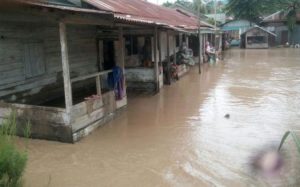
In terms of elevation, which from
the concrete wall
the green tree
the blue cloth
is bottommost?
the concrete wall

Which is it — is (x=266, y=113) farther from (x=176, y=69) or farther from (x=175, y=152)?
(x=176, y=69)

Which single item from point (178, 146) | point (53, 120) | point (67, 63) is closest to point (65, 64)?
point (67, 63)

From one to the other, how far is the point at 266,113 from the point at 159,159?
483cm

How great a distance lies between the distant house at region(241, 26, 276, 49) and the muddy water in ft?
88.9

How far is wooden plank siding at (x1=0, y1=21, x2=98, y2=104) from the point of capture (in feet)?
27.6

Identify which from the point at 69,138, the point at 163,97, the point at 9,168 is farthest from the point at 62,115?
the point at 163,97

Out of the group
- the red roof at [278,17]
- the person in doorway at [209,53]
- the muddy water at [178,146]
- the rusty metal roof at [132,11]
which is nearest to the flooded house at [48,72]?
the muddy water at [178,146]

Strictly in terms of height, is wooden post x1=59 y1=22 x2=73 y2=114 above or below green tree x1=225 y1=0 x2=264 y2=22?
below

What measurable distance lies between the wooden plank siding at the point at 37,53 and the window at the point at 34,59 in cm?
Answer: 5

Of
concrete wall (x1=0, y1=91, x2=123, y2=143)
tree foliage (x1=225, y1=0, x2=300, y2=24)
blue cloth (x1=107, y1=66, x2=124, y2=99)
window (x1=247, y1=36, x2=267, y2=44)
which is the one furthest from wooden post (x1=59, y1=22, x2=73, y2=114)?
tree foliage (x1=225, y1=0, x2=300, y2=24)

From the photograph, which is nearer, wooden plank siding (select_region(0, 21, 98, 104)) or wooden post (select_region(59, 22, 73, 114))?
wooden post (select_region(59, 22, 73, 114))

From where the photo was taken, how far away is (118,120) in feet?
31.6

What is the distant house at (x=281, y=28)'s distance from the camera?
41.8 meters

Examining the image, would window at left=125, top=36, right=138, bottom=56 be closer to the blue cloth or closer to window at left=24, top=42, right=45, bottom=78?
the blue cloth
